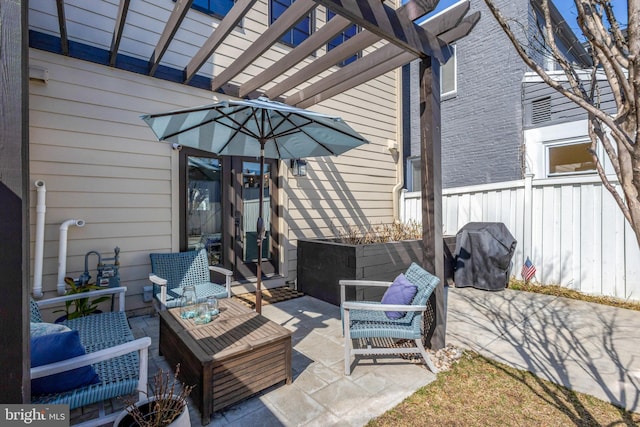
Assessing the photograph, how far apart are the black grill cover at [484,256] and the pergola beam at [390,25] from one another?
3407 mm

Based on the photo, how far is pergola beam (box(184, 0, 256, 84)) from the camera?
9.34ft

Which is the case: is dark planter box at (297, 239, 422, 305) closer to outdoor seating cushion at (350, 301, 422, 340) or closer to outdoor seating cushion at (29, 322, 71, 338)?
outdoor seating cushion at (350, 301, 422, 340)

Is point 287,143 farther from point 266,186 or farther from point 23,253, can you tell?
point 23,253

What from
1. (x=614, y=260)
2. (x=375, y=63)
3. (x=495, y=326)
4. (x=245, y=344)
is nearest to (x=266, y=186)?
(x=375, y=63)

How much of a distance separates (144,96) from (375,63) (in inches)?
119

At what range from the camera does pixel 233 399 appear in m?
2.18

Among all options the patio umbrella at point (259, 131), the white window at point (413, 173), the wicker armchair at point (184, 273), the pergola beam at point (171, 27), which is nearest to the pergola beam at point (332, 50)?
the patio umbrella at point (259, 131)

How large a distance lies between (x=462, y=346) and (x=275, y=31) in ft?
12.3

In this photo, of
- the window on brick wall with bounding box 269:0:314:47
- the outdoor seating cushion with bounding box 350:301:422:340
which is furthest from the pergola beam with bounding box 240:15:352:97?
the outdoor seating cushion with bounding box 350:301:422:340

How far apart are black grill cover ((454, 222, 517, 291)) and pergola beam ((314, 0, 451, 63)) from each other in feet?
11.2

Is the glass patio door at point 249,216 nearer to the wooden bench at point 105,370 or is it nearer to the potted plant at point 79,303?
the potted plant at point 79,303

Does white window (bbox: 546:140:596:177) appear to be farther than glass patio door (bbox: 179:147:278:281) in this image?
Yes

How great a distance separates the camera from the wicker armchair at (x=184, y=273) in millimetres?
3766

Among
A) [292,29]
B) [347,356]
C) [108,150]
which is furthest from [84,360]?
[292,29]
